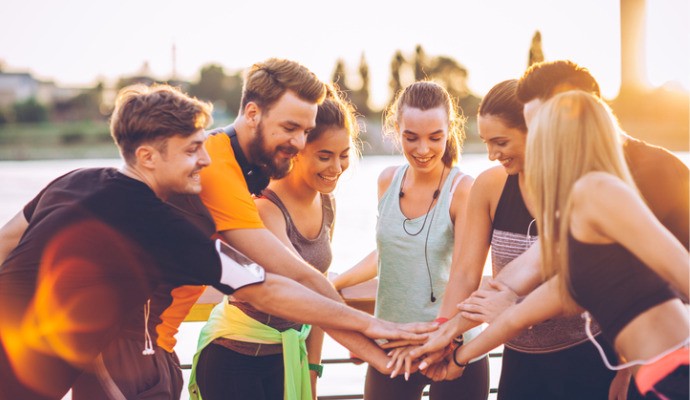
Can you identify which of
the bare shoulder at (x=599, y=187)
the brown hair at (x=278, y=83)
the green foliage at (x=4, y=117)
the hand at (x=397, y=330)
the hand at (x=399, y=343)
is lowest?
the green foliage at (x=4, y=117)

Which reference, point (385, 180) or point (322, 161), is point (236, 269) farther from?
point (385, 180)

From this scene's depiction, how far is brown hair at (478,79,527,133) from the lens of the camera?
6.98 feet

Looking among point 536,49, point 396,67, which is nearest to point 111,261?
point 536,49

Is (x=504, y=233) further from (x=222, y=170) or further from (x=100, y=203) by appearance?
(x=100, y=203)

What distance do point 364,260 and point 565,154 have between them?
1.26 meters

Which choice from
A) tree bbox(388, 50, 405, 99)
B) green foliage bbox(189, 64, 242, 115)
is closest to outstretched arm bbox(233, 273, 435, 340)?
tree bbox(388, 50, 405, 99)

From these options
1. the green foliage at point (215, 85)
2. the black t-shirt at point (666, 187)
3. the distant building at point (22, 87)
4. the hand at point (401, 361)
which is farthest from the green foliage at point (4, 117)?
the black t-shirt at point (666, 187)

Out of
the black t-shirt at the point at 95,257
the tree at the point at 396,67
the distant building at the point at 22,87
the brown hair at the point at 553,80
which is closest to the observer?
the black t-shirt at the point at 95,257

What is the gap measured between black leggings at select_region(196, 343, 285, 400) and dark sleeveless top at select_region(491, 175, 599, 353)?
27.9 inches

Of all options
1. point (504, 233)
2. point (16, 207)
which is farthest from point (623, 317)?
point (16, 207)

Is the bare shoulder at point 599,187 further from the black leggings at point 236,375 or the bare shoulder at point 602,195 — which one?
the black leggings at point 236,375

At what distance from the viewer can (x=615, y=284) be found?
1.51m

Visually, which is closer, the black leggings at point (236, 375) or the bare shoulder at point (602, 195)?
the bare shoulder at point (602, 195)

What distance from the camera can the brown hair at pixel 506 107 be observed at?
6.98ft
